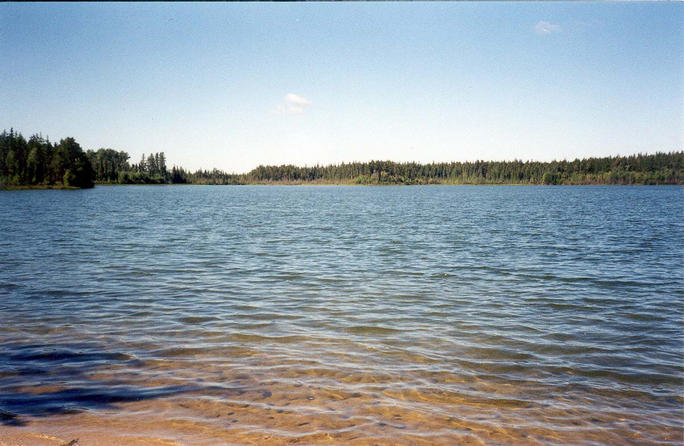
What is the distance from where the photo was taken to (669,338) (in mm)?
11227

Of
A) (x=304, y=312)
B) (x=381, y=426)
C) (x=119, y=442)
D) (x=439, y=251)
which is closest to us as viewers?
(x=119, y=442)

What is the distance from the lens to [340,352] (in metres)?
9.73

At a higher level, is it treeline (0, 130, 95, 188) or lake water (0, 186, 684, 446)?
treeline (0, 130, 95, 188)

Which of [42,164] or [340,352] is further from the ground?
[42,164]

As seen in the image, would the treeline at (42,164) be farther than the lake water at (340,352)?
Yes

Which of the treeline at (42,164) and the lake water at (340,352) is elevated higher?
the treeline at (42,164)

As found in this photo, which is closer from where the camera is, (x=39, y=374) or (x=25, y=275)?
(x=39, y=374)

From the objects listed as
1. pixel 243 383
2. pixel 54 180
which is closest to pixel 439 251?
pixel 243 383

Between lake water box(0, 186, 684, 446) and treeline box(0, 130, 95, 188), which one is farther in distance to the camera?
treeline box(0, 130, 95, 188)

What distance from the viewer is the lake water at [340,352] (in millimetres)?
6570

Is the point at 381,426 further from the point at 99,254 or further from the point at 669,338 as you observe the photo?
the point at 99,254

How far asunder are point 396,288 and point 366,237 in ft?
55.6

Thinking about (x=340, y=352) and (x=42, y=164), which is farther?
(x=42, y=164)

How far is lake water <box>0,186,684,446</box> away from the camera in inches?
259
